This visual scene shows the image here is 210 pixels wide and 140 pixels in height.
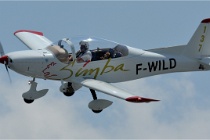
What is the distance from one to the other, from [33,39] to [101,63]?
491cm

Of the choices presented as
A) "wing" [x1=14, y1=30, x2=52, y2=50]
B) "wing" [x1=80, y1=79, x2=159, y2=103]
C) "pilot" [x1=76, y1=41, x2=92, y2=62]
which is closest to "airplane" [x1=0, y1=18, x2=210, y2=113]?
"wing" [x1=80, y1=79, x2=159, y2=103]

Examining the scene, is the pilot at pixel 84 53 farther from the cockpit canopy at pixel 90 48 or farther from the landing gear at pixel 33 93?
the landing gear at pixel 33 93

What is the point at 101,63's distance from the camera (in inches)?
904

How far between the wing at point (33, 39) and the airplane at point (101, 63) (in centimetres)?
243

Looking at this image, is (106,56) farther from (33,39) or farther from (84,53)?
(33,39)

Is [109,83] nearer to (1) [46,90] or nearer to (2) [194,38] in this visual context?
(1) [46,90]

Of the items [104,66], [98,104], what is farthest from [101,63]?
[98,104]

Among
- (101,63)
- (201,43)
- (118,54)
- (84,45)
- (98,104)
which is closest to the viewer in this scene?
(98,104)

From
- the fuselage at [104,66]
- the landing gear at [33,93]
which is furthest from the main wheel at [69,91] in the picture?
the fuselage at [104,66]

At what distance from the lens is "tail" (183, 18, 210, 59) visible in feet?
81.9

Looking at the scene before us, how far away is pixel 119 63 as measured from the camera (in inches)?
919

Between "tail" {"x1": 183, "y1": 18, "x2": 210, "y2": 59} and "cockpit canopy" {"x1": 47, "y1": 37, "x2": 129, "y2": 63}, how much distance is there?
2961 millimetres

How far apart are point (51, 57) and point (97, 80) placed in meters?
1.86

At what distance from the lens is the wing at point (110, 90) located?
782 inches
